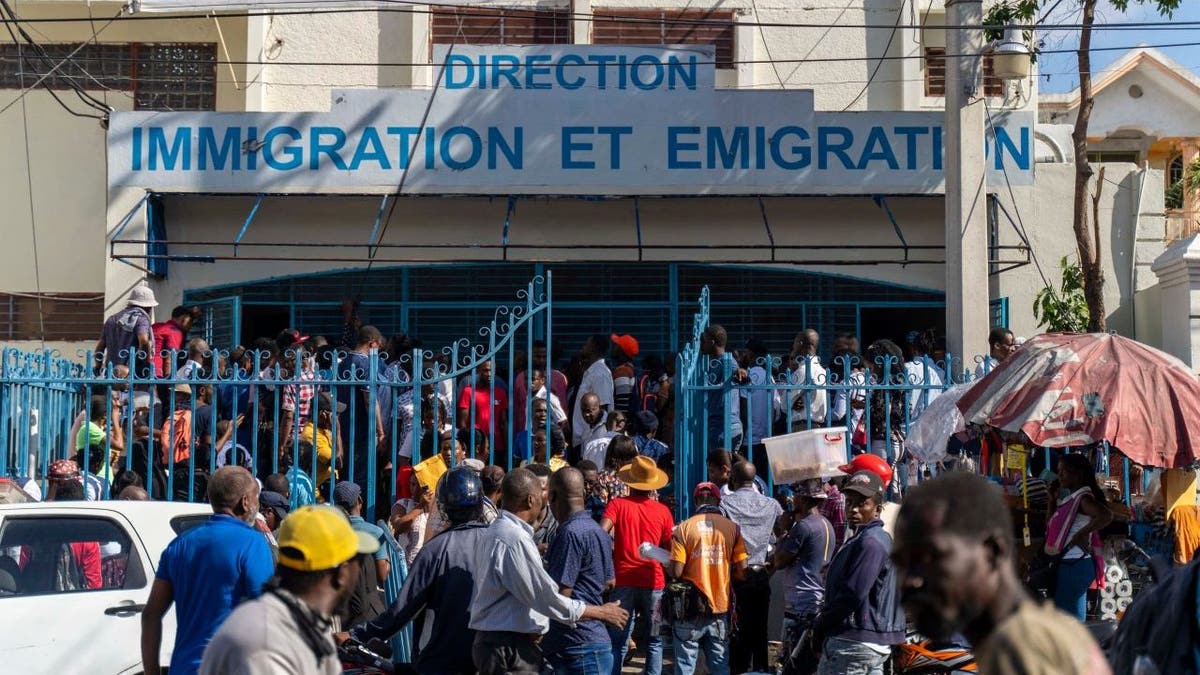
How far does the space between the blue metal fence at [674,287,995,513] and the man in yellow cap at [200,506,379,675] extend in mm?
6015

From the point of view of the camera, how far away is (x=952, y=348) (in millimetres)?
13117

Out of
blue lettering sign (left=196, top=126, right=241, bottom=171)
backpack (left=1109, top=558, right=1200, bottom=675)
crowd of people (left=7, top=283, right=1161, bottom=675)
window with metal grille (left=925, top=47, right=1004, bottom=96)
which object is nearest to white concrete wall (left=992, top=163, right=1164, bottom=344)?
window with metal grille (left=925, top=47, right=1004, bottom=96)

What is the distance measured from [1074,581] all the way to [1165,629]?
5.19 meters

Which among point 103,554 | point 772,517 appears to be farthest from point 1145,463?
point 103,554

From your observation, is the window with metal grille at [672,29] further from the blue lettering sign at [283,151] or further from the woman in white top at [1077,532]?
the woman in white top at [1077,532]

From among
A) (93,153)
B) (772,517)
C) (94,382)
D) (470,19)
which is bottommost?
(772,517)

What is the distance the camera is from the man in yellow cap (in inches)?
155

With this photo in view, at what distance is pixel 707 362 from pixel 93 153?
32.3ft

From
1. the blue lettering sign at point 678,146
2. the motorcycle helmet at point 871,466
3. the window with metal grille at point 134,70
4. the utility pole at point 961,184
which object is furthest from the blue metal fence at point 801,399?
the window with metal grille at point 134,70

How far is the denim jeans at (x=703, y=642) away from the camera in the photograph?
923 cm

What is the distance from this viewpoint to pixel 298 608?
13.3 ft

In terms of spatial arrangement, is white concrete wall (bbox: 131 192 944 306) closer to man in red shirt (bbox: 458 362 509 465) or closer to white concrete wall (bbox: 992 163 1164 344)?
white concrete wall (bbox: 992 163 1164 344)

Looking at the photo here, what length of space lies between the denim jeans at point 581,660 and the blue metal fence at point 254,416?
2687mm

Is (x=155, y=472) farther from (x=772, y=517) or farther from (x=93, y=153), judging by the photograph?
(x=93, y=153)
